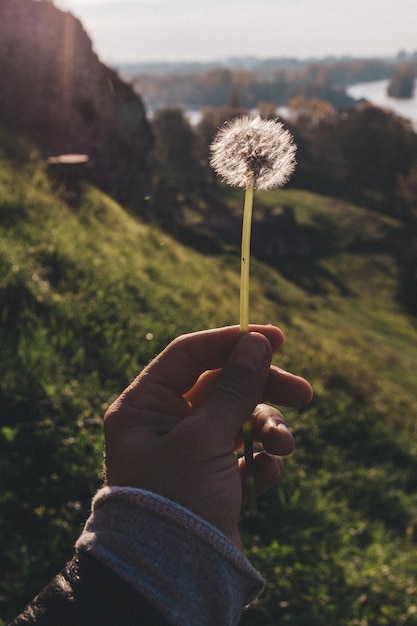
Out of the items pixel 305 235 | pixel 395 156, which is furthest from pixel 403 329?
pixel 395 156

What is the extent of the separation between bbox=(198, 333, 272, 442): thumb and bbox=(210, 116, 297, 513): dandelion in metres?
0.08

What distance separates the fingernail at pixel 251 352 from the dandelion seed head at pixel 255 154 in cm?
58

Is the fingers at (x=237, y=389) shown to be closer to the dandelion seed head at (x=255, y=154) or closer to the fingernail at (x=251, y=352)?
the fingernail at (x=251, y=352)

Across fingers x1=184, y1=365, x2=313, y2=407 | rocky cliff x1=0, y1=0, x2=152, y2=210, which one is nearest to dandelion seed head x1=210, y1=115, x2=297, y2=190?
fingers x1=184, y1=365, x2=313, y2=407

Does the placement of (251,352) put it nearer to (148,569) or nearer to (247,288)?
(247,288)

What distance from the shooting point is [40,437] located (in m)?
3.78

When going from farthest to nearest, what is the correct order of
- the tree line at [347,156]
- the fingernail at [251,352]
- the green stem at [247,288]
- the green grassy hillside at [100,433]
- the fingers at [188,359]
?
the tree line at [347,156]
the green grassy hillside at [100,433]
the fingers at [188,359]
the fingernail at [251,352]
the green stem at [247,288]

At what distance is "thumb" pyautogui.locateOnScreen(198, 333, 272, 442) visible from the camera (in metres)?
1.85

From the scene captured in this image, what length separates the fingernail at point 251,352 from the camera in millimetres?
1950

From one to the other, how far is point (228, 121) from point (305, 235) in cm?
4348

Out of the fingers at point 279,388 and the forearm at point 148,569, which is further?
the fingers at point 279,388

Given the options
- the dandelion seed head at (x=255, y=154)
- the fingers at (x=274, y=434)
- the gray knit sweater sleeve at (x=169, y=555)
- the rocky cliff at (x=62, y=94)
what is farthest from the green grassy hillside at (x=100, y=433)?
the rocky cliff at (x=62, y=94)

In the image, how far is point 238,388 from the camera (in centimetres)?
191

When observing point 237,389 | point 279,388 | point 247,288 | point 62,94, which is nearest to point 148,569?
point 237,389
